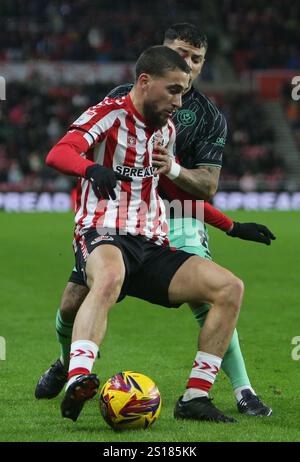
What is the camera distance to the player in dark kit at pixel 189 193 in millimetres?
6016

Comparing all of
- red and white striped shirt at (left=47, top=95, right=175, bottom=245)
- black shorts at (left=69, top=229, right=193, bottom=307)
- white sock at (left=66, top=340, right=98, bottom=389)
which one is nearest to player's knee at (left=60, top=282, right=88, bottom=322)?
black shorts at (left=69, top=229, right=193, bottom=307)

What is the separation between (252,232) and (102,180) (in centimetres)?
150

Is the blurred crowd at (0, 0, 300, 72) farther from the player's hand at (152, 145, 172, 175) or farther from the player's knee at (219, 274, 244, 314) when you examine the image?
the player's knee at (219, 274, 244, 314)

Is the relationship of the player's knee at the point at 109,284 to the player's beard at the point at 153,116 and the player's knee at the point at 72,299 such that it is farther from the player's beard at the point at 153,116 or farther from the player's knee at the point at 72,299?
the player's beard at the point at 153,116

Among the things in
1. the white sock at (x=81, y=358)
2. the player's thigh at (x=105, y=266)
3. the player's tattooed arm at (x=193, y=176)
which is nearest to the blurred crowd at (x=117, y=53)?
the player's tattooed arm at (x=193, y=176)

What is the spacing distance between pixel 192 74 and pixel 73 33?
27161 millimetres

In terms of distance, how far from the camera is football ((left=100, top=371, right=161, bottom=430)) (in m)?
5.18

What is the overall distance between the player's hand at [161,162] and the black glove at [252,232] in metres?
0.83

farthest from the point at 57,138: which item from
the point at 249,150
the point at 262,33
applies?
the point at 262,33

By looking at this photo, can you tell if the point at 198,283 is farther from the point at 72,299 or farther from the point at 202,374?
the point at 72,299

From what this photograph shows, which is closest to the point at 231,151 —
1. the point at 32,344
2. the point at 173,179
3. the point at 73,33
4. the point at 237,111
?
the point at 237,111

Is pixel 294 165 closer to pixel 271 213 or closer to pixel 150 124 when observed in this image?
pixel 271 213

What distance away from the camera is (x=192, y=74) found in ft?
20.4

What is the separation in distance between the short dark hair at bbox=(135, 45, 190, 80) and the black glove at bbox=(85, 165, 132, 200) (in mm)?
716
